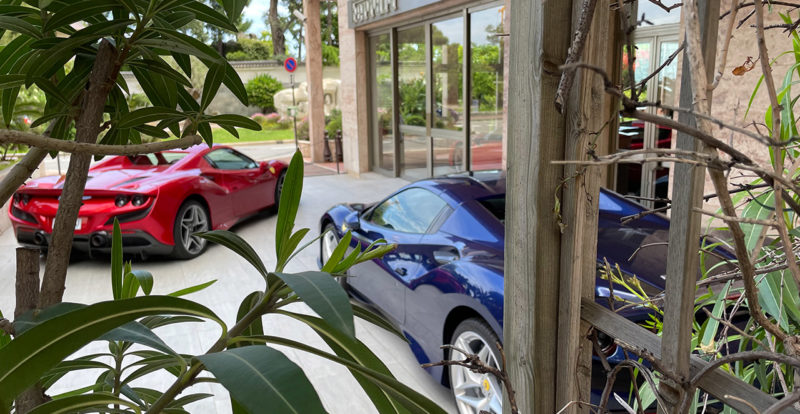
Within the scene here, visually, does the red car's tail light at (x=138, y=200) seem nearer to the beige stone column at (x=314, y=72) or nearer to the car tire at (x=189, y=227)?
the car tire at (x=189, y=227)

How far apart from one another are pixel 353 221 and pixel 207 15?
13.2ft

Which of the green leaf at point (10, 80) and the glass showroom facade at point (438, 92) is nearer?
the green leaf at point (10, 80)

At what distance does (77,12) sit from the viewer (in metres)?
1.02

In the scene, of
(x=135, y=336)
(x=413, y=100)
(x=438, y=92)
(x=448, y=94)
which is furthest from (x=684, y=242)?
(x=413, y=100)

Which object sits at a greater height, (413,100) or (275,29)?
(275,29)

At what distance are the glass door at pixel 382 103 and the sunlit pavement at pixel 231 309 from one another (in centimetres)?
289

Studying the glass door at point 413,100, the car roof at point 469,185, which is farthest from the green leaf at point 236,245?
the glass door at point 413,100

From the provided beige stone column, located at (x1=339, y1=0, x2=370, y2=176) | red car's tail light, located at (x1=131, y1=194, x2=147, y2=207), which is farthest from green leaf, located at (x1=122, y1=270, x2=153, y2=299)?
beige stone column, located at (x1=339, y1=0, x2=370, y2=176)

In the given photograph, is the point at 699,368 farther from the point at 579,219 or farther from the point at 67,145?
the point at 67,145

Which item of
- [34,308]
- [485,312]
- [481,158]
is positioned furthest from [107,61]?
[481,158]

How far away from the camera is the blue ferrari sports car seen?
3144 millimetres

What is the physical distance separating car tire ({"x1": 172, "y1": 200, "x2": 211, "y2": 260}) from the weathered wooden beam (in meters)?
5.81

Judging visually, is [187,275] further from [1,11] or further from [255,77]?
[255,77]

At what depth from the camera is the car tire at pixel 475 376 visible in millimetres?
3051
